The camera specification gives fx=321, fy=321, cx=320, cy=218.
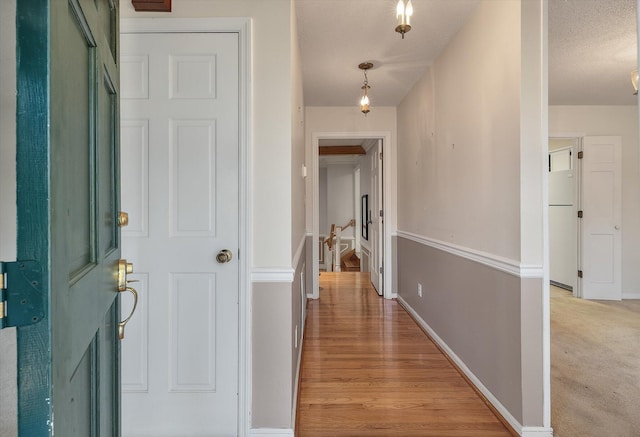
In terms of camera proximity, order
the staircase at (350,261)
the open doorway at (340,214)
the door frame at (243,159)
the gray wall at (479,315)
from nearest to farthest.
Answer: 1. the door frame at (243,159)
2. the gray wall at (479,315)
3. the open doorway at (340,214)
4. the staircase at (350,261)

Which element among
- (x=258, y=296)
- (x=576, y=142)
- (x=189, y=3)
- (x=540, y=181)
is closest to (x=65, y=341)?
(x=258, y=296)

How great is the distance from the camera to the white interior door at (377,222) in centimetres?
428

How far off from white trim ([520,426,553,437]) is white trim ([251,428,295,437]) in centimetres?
117

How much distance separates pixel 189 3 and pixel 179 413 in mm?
2044

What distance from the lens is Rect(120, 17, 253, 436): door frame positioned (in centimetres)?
158

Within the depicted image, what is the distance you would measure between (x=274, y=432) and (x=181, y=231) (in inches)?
43.3

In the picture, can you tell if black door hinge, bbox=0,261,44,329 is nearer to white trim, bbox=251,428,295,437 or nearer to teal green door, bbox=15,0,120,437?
teal green door, bbox=15,0,120,437

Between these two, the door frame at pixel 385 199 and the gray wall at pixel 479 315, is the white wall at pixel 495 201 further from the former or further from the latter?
the door frame at pixel 385 199

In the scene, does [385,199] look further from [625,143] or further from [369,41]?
[625,143]

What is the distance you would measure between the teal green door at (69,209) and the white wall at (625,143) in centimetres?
498

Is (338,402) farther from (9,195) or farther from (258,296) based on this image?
(9,195)

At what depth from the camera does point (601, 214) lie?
4.11 m

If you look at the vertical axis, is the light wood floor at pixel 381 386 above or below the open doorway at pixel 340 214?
below

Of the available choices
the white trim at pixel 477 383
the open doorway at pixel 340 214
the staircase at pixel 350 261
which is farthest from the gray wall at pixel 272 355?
the staircase at pixel 350 261
